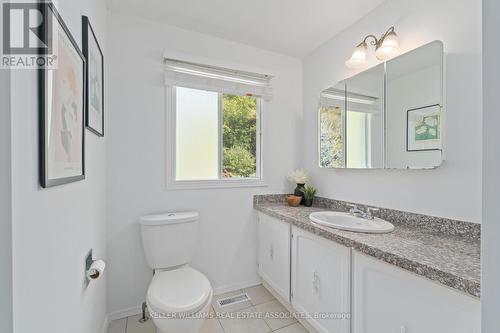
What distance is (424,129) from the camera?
143 cm

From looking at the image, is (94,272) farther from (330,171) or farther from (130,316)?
(330,171)

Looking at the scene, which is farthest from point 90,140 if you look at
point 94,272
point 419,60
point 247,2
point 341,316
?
point 419,60

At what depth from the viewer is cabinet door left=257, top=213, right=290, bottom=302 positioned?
1.84 m

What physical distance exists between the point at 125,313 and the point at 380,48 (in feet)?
9.14

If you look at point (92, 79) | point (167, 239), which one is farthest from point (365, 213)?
point (92, 79)

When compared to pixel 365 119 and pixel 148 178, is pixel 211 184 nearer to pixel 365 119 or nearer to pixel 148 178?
pixel 148 178

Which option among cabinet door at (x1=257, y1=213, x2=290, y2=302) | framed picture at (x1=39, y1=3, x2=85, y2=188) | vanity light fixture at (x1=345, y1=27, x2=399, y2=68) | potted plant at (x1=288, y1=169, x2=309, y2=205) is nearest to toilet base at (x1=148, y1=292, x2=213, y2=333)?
cabinet door at (x1=257, y1=213, x2=290, y2=302)

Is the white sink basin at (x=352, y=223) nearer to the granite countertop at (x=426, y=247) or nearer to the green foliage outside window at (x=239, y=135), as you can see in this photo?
the granite countertop at (x=426, y=247)

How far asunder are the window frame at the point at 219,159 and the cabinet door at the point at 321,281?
740 millimetres

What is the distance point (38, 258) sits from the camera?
643mm

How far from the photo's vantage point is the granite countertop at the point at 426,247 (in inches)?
34.1

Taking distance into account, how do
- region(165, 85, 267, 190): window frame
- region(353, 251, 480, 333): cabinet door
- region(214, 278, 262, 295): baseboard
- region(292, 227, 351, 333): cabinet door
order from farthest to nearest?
region(214, 278, 262, 295): baseboard → region(165, 85, 267, 190): window frame → region(292, 227, 351, 333): cabinet door → region(353, 251, 480, 333): cabinet door

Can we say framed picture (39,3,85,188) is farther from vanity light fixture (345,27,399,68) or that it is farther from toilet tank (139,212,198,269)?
vanity light fixture (345,27,399,68)

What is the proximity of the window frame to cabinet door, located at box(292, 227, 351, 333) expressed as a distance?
0.74 meters
